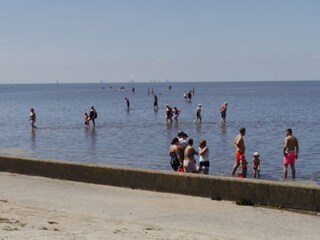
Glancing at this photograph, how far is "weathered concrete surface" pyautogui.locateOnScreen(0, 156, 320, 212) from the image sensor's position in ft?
32.7

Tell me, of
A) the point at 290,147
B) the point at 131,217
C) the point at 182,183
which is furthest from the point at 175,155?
the point at 131,217

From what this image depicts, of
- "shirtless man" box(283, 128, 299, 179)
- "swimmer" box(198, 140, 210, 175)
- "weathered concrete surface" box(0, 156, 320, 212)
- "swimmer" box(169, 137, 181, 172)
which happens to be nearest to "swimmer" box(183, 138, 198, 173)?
"swimmer" box(198, 140, 210, 175)

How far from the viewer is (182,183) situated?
37.4 feet

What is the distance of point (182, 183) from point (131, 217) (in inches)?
82.1

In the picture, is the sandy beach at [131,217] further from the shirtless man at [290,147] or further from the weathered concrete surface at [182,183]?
the shirtless man at [290,147]

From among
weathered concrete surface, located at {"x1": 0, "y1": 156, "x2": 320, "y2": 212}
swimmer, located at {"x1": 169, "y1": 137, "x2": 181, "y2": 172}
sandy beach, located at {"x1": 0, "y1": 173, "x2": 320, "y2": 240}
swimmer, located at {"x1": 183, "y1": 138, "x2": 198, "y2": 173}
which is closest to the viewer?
sandy beach, located at {"x1": 0, "y1": 173, "x2": 320, "y2": 240}

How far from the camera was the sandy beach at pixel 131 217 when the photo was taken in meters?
8.21

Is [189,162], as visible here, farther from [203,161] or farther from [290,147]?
[290,147]

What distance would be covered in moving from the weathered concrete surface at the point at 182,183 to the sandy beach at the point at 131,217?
0.72 ft

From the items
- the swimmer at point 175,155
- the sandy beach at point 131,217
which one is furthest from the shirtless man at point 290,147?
the sandy beach at point 131,217

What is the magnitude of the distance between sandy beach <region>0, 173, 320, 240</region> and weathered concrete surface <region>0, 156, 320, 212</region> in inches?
8.6

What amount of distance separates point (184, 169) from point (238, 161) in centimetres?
266

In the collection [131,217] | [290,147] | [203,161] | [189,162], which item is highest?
[290,147]

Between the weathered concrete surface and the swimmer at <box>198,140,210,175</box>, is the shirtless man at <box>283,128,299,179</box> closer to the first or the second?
the swimmer at <box>198,140,210,175</box>
